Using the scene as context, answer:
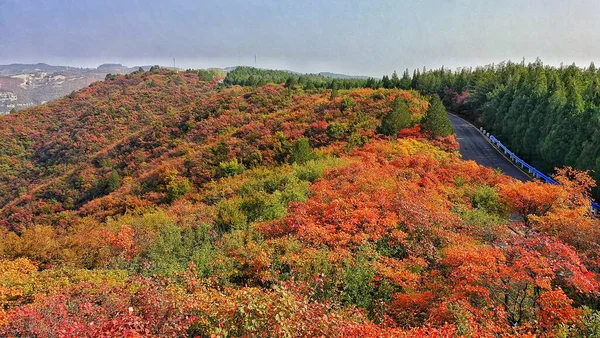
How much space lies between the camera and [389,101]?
1613 inches

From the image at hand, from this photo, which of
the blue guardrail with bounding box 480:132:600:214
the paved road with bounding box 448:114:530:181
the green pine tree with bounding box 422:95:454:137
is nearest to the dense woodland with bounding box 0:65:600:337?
the green pine tree with bounding box 422:95:454:137

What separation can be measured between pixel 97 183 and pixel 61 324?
128 ft

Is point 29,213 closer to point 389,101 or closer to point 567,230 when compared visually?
point 389,101

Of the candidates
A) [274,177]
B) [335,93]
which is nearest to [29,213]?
[274,177]

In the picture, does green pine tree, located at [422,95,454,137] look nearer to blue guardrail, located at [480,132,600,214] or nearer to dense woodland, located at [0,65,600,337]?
dense woodland, located at [0,65,600,337]

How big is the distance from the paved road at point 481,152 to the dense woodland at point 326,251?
8.41 metres

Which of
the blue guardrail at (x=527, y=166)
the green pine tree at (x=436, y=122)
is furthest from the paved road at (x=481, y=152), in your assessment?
the green pine tree at (x=436, y=122)

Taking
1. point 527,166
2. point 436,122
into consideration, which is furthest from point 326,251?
point 527,166

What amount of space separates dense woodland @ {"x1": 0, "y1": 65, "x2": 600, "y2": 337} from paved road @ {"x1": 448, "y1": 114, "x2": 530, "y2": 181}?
331 inches

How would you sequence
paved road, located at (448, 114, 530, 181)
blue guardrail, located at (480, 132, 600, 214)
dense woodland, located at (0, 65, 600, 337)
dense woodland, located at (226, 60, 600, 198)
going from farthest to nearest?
paved road, located at (448, 114, 530, 181) < dense woodland, located at (226, 60, 600, 198) < blue guardrail, located at (480, 132, 600, 214) < dense woodland, located at (0, 65, 600, 337)

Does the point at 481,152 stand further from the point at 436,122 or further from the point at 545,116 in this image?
the point at 436,122

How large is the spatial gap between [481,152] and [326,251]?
34.4 metres

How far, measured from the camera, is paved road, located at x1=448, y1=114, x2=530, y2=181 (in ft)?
115

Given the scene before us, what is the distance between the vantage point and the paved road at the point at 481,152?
3500 cm
